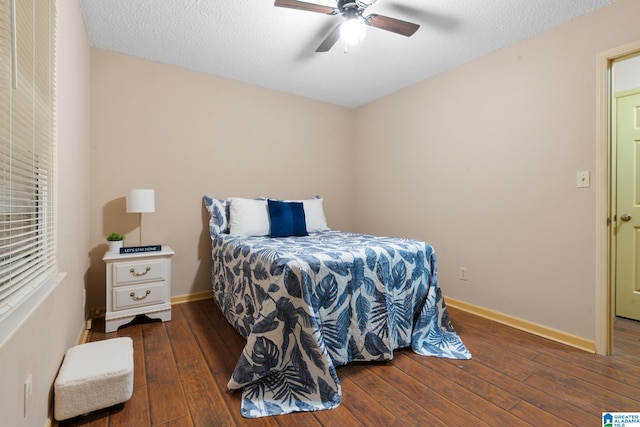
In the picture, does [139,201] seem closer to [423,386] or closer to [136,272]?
[136,272]

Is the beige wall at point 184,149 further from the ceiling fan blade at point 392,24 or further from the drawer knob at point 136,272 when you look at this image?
the ceiling fan blade at point 392,24

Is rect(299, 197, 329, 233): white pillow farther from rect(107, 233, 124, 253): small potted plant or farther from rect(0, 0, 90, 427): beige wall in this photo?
rect(0, 0, 90, 427): beige wall

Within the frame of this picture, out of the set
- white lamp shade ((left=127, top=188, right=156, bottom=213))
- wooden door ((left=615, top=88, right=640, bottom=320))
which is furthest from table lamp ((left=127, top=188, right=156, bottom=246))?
wooden door ((left=615, top=88, right=640, bottom=320))

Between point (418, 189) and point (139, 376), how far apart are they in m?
2.93

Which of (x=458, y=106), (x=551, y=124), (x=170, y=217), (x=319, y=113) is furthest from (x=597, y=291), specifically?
(x=170, y=217)

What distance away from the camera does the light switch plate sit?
2125 mm

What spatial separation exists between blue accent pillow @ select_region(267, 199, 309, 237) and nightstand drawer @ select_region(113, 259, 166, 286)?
103 cm

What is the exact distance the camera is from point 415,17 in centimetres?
225

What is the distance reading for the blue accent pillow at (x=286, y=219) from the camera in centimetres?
302

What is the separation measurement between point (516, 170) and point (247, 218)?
8.01ft

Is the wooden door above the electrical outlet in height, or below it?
above

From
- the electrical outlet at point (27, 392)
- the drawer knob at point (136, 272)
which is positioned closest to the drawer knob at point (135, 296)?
the drawer knob at point (136, 272)

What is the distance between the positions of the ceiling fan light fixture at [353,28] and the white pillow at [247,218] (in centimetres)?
178

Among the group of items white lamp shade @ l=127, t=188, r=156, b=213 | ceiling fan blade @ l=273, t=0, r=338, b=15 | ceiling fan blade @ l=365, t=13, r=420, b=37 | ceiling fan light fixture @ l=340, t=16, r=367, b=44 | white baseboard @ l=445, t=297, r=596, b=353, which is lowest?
white baseboard @ l=445, t=297, r=596, b=353
